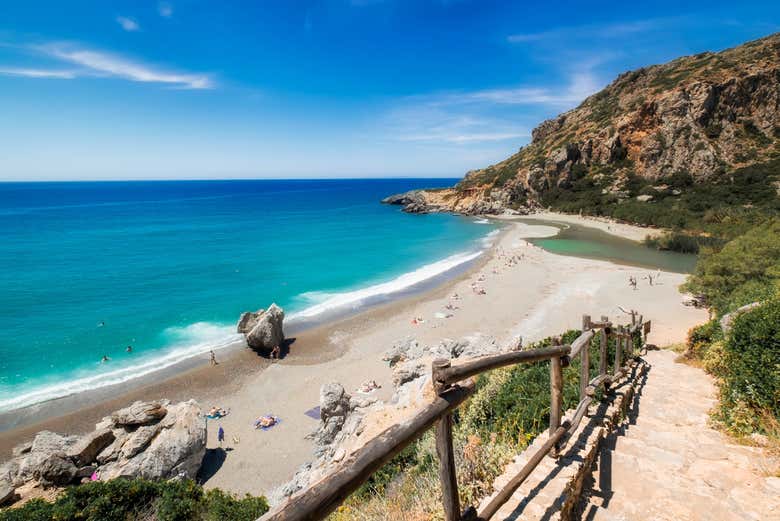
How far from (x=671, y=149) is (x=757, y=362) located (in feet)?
265

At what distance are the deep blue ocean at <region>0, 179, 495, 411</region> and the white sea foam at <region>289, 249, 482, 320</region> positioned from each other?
10 cm

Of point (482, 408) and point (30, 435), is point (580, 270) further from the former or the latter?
point (30, 435)

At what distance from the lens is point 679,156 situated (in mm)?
67562

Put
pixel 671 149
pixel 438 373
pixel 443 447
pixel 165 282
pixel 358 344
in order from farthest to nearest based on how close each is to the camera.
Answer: pixel 671 149, pixel 165 282, pixel 358 344, pixel 443 447, pixel 438 373

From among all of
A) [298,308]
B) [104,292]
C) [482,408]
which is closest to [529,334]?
[482,408]

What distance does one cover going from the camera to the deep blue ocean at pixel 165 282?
2075cm

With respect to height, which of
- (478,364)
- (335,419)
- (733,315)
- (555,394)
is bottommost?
(335,419)

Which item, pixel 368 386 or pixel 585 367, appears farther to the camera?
pixel 368 386

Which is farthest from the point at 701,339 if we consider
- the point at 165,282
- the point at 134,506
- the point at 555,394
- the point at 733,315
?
the point at 165,282

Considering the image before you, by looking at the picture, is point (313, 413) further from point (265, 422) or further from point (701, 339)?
point (701, 339)

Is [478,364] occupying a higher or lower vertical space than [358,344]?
higher

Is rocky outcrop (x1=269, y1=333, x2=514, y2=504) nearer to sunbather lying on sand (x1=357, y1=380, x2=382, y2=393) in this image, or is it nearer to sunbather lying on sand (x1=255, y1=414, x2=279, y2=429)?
sunbather lying on sand (x1=357, y1=380, x2=382, y2=393)

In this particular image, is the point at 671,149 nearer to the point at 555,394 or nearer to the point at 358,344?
the point at 358,344

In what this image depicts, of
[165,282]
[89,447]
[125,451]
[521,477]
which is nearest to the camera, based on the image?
[521,477]
